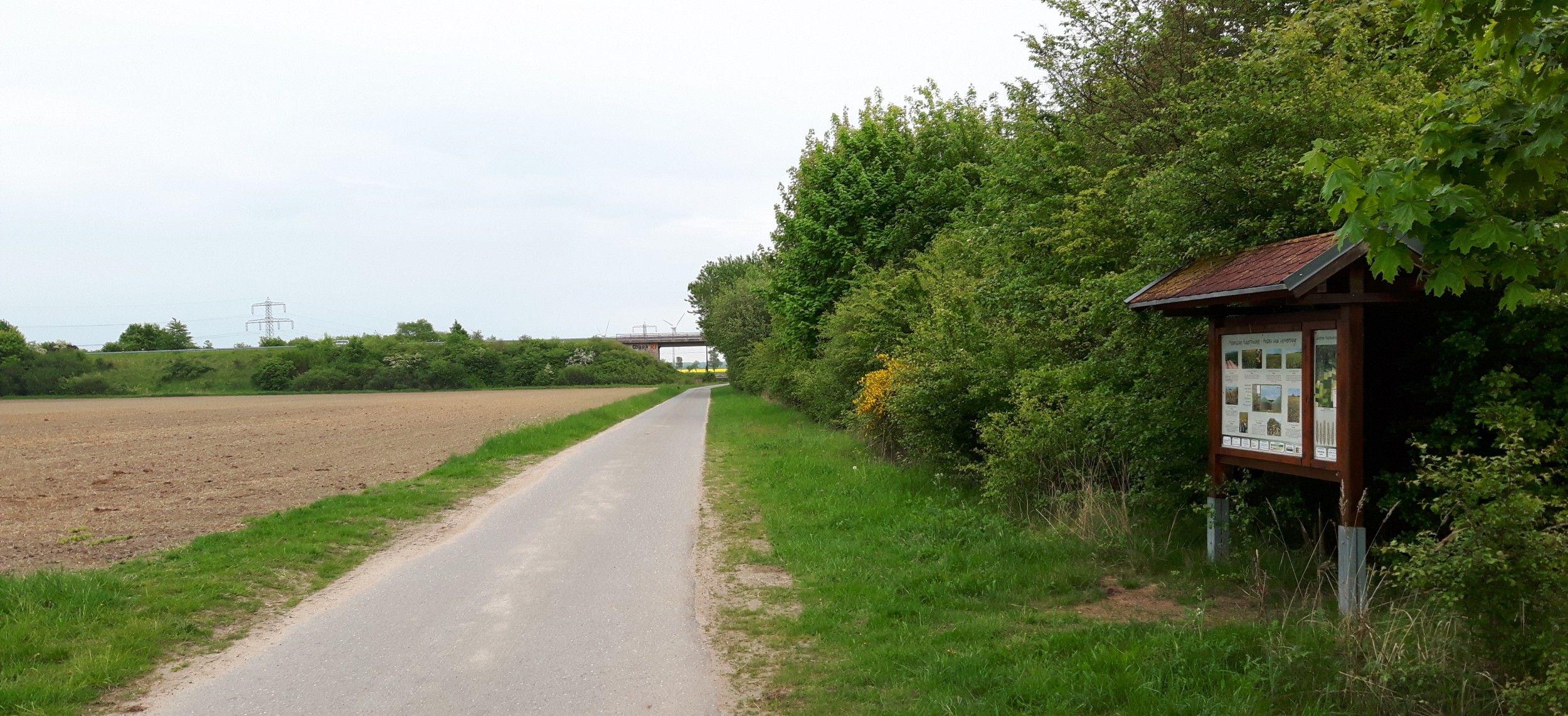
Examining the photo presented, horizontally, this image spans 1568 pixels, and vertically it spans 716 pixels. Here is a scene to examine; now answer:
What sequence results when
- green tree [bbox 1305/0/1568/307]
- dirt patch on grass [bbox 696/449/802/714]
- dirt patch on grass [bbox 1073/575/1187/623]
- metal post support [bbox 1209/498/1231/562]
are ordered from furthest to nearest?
metal post support [bbox 1209/498/1231/562] < dirt patch on grass [bbox 1073/575/1187/623] < dirt patch on grass [bbox 696/449/802/714] < green tree [bbox 1305/0/1568/307]

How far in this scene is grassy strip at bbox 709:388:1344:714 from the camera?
4672 mm

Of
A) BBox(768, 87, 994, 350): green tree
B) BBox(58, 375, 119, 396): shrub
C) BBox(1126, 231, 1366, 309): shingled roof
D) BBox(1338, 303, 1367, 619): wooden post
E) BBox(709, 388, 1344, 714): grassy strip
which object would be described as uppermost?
BBox(768, 87, 994, 350): green tree

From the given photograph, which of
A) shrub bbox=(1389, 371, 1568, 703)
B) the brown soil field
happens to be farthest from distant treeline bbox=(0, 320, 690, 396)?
shrub bbox=(1389, 371, 1568, 703)

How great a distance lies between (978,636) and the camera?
588cm

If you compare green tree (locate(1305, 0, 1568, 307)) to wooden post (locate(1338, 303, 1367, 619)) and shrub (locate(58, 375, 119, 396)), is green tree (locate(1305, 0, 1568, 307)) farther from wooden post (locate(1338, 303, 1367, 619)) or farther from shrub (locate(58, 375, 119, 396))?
shrub (locate(58, 375, 119, 396))

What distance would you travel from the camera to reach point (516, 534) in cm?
1033

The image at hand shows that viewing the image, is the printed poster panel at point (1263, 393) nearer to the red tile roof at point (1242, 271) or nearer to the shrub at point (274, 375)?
the red tile roof at point (1242, 271)

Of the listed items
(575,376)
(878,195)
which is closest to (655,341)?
(575,376)

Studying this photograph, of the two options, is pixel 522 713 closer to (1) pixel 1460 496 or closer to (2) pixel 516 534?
(1) pixel 1460 496

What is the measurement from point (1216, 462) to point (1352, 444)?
1.42 m

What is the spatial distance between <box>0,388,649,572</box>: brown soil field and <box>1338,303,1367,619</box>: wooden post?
10.8 m

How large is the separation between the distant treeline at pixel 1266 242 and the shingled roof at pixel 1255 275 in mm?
430

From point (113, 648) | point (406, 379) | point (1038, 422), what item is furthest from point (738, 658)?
point (406, 379)

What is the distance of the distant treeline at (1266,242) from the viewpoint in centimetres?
397
